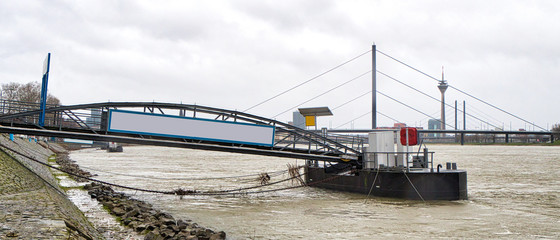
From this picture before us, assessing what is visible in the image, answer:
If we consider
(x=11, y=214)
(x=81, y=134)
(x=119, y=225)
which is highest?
(x=81, y=134)

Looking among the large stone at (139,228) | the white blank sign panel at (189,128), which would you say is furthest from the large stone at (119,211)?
the white blank sign panel at (189,128)

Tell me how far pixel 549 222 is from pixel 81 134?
19388 millimetres

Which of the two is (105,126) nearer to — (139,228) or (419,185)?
(139,228)

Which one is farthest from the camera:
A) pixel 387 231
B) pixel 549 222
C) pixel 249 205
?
pixel 249 205

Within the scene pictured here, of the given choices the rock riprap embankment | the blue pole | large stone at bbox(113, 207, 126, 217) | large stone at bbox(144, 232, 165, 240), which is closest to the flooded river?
the rock riprap embankment

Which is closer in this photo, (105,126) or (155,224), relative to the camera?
(155,224)

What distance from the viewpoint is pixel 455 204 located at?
811 inches

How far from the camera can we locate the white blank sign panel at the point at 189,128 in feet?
65.7

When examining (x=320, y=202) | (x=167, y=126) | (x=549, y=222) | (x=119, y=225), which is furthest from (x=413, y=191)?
(x=119, y=225)

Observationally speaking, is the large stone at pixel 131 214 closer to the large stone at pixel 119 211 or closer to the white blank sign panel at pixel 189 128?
the large stone at pixel 119 211

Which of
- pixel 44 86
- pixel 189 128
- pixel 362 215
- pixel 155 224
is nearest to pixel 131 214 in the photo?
pixel 155 224

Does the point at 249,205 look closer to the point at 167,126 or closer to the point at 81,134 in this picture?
the point at 167,126

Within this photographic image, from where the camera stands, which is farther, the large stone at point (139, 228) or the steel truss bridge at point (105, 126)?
the steel truss bridge at point (105, 126)

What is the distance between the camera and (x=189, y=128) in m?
20.9
